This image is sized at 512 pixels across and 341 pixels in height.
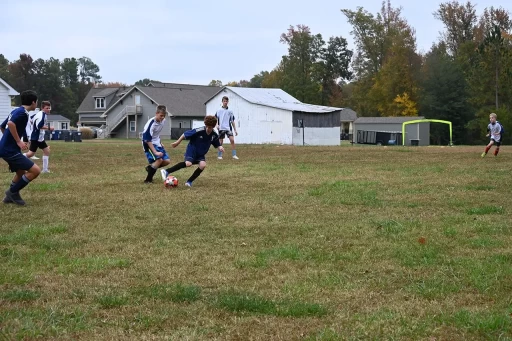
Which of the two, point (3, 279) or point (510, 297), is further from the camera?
point (3, 279)

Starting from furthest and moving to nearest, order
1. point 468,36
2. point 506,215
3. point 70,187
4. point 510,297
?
point 468,36, point 70,187, point 506,215, point 510,297

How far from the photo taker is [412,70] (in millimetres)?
81562

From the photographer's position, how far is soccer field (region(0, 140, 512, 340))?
476 centimetres

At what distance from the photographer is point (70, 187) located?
14094 millimetres

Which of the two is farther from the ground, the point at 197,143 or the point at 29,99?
the point at 29,99

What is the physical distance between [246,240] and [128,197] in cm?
471

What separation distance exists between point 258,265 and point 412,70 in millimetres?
78302

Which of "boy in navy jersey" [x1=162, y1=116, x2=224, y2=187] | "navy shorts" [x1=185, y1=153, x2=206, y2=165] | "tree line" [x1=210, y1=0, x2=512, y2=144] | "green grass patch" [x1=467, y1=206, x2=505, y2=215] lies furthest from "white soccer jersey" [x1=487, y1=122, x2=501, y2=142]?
"tree line" [x1=210, y1=0, x2=512, y2=144]

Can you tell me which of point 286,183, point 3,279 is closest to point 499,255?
point 3,279

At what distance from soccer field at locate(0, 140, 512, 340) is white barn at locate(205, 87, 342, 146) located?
39189 mm

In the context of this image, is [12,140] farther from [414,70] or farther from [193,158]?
[414,70]

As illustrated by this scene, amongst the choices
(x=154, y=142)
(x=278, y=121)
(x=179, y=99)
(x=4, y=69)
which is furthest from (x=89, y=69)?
(x=154, y=142)

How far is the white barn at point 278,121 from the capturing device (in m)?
52.1

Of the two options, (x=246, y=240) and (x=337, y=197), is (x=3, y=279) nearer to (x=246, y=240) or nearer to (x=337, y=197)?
(x=246, y=240)
